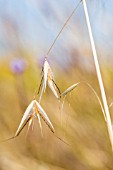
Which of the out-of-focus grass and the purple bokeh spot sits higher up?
the purple bokeh spot

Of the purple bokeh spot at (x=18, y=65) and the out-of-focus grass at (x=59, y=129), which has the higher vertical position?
the purple bokeh spot at (x=18, y=65)

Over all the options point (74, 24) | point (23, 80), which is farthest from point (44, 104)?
point (74, 24)

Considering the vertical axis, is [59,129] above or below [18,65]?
below
